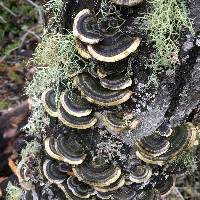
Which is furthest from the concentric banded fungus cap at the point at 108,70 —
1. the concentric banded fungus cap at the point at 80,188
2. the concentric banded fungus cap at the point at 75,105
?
the concentric banded fungus cap at the point at 80,188

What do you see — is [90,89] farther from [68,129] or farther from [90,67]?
[68,129]

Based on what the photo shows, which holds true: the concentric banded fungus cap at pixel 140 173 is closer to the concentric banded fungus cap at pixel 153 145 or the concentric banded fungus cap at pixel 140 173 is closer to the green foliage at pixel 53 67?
the concentric banded fungus cap at pixel 153 145

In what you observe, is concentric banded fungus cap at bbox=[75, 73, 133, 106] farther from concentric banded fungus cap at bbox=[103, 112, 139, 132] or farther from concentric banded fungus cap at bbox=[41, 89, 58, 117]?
concentric banded fungus cap at bbox=[41, 89, 58, 117]

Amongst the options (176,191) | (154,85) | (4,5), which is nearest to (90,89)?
(154,85)

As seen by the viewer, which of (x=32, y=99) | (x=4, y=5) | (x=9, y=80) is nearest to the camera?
(x=32, y=99)

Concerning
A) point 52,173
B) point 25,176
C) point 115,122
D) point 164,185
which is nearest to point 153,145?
point 115,122

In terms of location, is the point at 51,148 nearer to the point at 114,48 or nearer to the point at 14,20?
the point at 114,48
